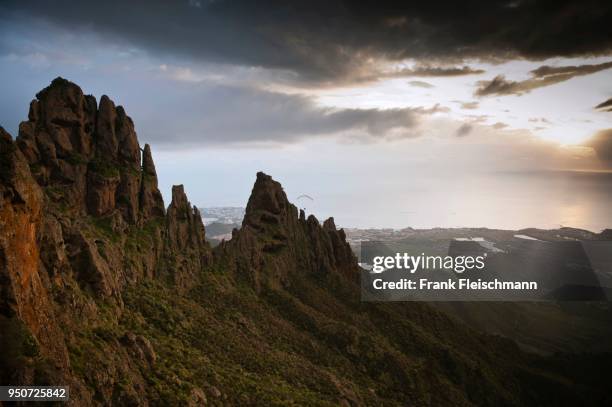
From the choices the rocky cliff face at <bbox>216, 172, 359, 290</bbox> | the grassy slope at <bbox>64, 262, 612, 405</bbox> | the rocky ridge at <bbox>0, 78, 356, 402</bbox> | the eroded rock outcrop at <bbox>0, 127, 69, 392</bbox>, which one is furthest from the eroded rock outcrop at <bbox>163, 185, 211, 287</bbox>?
the eroded rock outcrop at <bbox>0, 127, 69, 392</bbox>

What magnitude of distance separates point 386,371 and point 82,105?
76.6m

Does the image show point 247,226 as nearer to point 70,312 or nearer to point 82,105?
point 82,105

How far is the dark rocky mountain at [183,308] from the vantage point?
42.8 metres

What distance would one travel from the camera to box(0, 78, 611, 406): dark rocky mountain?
42.8 meters

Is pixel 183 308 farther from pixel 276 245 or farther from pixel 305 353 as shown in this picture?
pixel 276 245

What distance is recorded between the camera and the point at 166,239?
314ft

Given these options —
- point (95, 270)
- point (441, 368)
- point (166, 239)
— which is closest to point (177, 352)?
point (95, 270)

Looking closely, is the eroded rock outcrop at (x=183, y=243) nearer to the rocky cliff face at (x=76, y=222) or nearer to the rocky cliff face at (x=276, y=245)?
the rocky cliff face at (x=76, y=222)

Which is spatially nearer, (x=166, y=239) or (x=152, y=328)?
(x=152, y=328)

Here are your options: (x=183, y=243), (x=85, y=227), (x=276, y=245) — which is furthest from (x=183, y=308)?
(x=276, y=245)

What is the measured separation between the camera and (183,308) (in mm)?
84562

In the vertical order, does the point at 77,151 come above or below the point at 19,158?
above

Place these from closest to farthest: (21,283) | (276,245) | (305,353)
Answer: (21,283) < (305,353) < (276,245)

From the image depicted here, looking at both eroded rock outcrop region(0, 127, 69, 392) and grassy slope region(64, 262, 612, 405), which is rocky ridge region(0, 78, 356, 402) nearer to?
eroded rock outcrop region(0, 127, 69, 392)
